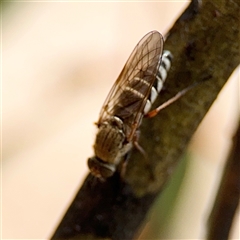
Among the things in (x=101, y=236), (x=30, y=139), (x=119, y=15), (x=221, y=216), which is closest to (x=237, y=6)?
(x=221, y=216)

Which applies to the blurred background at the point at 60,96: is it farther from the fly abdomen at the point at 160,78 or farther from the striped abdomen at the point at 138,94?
the fly abdomen at the point at 160,78

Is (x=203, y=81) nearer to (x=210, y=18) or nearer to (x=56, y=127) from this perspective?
(x=210, y=18)

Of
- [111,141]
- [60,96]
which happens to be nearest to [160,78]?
[111,141]

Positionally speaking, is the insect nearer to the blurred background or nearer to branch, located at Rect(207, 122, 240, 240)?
branch, located at Rect(207, 122, 240, 240)

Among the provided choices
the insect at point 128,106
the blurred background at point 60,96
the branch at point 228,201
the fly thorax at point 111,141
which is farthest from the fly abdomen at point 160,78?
the blurred background at point 60,96

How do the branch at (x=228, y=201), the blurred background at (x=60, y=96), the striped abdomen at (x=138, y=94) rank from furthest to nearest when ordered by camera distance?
the blurred background at (x=60, y=96) → the striped abdomen at (x=138, y=94) → the branch at (x=228, y=201)

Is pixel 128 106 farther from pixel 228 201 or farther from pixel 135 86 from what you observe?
pixel 228 201
